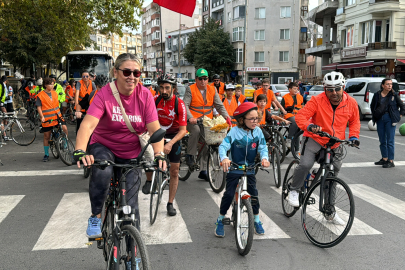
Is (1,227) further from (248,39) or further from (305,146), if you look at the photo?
(248,39)

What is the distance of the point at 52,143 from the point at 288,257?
725 cm

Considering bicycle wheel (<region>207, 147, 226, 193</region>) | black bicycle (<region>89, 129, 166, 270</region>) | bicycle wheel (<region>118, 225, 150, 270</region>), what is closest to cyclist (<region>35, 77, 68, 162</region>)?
bicycle wheel (<region>207, 147, 226, 193</region>)

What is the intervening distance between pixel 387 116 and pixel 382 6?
26433 millimetres

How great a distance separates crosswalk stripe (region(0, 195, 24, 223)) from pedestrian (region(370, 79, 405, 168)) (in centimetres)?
739

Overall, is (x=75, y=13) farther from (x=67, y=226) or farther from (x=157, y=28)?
(x=157, y=28)

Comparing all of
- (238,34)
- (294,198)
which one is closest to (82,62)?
(294,198)

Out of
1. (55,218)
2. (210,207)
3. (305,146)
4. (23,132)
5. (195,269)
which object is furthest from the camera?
(23,132)

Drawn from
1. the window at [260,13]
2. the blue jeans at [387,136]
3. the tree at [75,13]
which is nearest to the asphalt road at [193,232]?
the blue jeans at [387,136]

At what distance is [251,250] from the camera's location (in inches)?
184

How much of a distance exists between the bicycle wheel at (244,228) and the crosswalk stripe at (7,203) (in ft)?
10.6

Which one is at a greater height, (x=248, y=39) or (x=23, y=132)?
(x=248, y=39)

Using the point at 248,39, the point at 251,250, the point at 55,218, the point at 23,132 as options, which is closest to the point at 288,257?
the point at 251,250

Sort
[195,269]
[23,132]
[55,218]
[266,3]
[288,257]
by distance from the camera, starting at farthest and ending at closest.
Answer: [266,3] → [23,132] → [55,218] → [288,257] → [195,269]

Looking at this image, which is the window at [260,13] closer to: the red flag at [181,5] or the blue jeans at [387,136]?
the red flag at [181,5]
